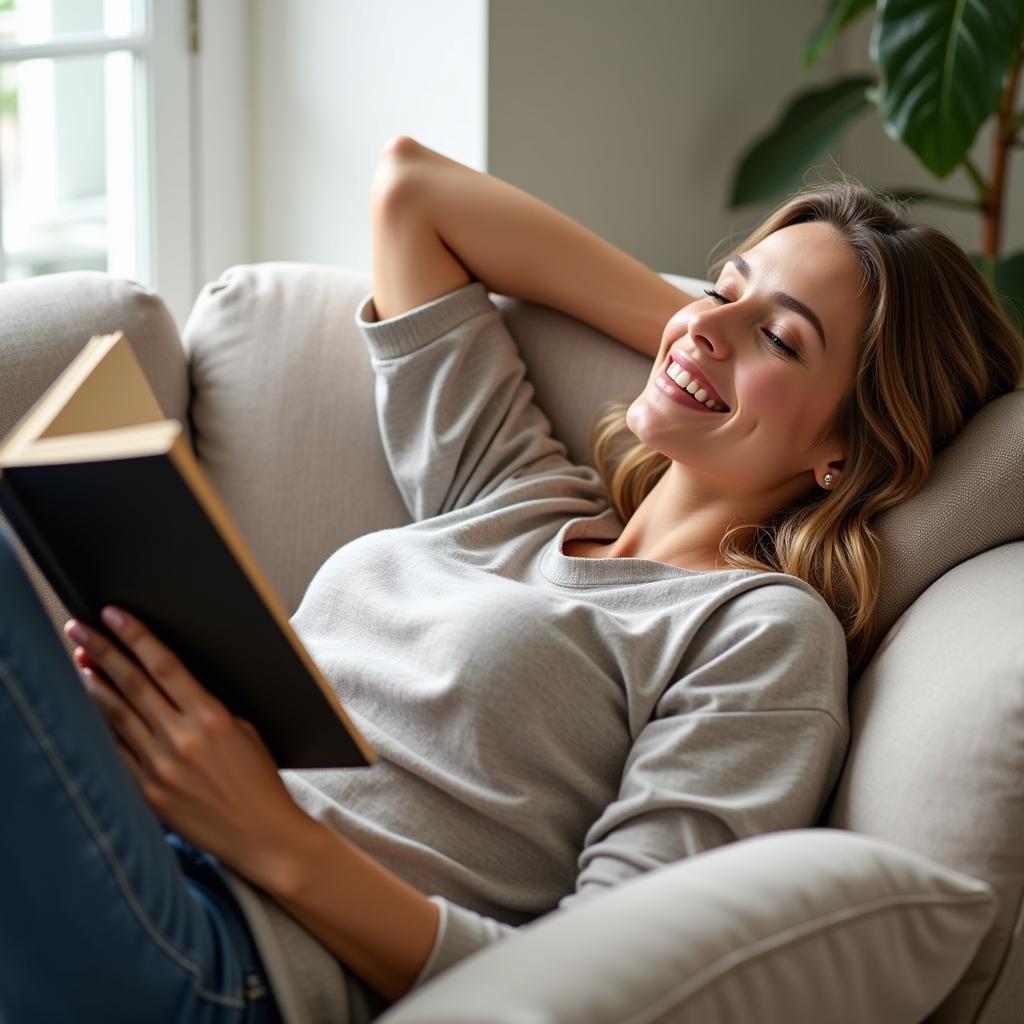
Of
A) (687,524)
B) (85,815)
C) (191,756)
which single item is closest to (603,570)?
(687,524)

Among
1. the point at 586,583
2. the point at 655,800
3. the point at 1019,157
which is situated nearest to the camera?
the point at 655,800

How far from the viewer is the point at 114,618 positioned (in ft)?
3.10

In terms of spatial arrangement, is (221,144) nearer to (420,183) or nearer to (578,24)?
(578,24)

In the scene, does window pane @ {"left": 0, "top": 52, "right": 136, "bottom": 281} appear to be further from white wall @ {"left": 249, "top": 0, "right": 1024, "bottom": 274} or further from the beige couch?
the beige couch

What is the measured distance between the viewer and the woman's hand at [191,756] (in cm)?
97

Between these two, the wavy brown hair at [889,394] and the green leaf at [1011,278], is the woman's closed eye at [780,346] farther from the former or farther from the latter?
the green leaf at [1011,278]

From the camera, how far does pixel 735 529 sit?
1345 mm

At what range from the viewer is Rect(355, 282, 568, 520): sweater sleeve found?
1.48 metres

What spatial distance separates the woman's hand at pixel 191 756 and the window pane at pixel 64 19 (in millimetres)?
1408

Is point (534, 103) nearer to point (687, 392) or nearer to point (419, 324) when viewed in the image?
point (419, 324)

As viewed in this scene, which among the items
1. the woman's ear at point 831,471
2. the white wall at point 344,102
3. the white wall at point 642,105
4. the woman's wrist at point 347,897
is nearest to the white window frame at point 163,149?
the white wall at point 344,102

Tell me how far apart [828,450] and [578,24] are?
51.7 inches

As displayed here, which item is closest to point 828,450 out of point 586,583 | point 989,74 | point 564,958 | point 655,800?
point 586,583

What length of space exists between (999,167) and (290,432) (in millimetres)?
1520
